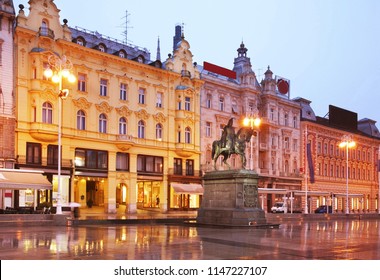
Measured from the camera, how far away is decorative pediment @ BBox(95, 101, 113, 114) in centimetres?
4866

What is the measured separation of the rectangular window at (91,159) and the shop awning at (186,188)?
332 inches

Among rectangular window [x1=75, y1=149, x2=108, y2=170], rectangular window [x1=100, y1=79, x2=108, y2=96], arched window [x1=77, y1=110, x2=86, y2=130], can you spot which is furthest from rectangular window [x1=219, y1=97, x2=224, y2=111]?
arched window [x1=77, y1=110, x2=86, y2=130]

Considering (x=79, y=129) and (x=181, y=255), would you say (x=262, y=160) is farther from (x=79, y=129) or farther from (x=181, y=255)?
(x=181, y=255)

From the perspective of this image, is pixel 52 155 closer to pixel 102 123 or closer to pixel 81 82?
pixel 102 123

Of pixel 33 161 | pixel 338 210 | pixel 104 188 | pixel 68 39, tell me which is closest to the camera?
pixel 33 161

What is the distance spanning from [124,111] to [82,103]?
16.3 ft

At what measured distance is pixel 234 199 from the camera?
85.1ft

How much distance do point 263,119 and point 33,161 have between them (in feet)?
106

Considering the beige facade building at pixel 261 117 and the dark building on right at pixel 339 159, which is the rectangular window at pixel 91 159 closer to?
the beige facade building at pixel 261 117

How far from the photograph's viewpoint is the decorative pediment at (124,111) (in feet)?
165

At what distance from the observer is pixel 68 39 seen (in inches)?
1820

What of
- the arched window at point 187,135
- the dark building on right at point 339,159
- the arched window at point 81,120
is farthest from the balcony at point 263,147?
the arched window at point 81,120

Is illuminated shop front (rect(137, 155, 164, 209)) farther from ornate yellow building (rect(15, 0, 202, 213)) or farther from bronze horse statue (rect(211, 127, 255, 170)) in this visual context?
bronze horse statue (rect(211, 127, 255, 170))

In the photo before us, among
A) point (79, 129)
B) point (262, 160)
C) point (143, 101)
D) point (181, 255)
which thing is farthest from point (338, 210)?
point (181, 255)
